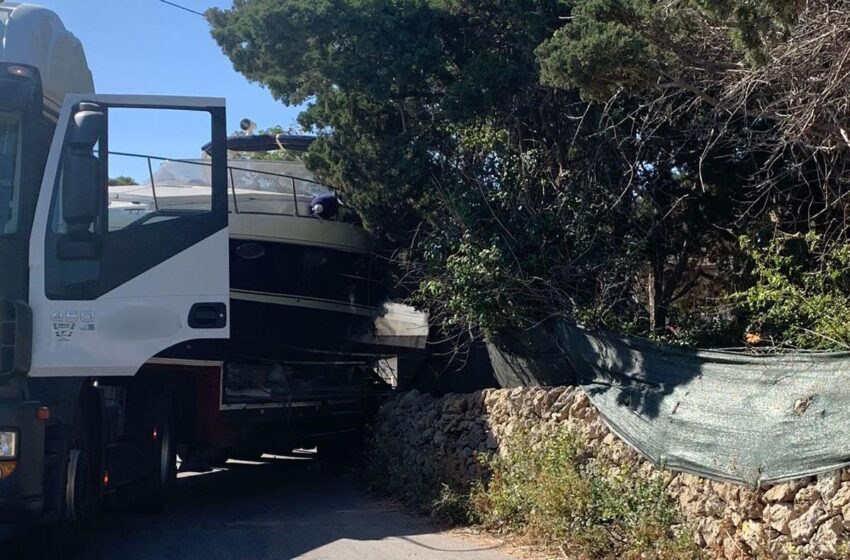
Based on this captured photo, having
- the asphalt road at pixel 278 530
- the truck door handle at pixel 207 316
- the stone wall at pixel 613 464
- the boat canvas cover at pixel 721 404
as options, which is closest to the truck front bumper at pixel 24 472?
the truck door handle at pixel 207 316

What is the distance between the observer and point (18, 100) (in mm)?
6633

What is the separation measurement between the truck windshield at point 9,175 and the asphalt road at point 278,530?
307cm

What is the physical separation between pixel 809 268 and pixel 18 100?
271 inches

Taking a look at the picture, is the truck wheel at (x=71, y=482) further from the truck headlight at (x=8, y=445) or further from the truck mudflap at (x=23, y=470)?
the truck headlight at (x=8, y=445)

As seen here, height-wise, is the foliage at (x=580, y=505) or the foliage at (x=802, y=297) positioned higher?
the foliage at (x=802, y=297)

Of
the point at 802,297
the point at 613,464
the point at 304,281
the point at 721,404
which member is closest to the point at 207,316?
the point at 613,464

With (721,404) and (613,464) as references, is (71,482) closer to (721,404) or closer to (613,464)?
(613,464)

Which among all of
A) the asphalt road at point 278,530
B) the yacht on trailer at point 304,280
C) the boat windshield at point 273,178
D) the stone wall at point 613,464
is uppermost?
the boat windshield at point 273,178

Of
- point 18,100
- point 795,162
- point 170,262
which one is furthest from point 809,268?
point 18,100

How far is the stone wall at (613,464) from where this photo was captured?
5.99 metres

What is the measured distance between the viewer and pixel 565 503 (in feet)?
25.0

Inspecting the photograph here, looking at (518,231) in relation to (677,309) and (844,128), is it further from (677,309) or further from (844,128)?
(844,128)

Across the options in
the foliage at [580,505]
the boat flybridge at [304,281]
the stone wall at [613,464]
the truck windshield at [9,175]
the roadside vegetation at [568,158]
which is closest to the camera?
the stone wall at [613,464]

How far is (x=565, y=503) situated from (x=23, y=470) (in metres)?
4.25
